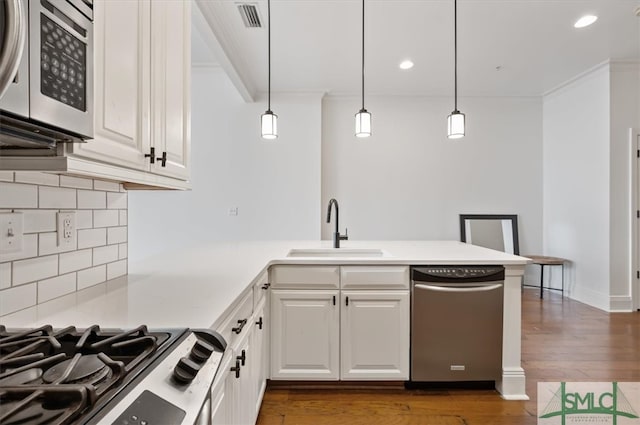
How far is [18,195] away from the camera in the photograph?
3.31ft

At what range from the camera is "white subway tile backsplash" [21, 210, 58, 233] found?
3.42 feet

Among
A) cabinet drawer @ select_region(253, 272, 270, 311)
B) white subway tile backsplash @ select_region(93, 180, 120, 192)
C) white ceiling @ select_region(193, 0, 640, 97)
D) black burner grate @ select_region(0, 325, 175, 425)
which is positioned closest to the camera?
black burner grate @ select_region(0, 325, 175, 425)

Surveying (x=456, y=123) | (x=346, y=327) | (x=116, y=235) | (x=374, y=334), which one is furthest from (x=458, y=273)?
(x=116, y=235)

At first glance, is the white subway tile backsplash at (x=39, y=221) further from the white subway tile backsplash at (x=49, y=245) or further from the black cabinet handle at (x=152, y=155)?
the black cabinet handle at (x=152, y=155)

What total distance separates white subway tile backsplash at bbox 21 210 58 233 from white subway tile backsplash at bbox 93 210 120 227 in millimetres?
235

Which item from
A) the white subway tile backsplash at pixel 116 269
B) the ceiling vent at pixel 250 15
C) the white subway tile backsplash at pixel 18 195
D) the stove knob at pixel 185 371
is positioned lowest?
the stove knob at pixel 185 371

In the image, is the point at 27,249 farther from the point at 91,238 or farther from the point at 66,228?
the point at 91,238

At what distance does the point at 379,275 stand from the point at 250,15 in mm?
2368

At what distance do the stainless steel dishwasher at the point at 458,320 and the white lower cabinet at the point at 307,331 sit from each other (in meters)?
0.50

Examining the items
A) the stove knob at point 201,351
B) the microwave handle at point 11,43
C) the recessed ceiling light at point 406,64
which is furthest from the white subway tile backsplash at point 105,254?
the recessed ceiling light at point 406,64

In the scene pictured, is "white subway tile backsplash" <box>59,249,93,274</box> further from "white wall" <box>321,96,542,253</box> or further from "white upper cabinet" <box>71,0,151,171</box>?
Result: "white wall" <box>321,96,542,253</box>

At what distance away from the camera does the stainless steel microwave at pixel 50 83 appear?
1.98 ft

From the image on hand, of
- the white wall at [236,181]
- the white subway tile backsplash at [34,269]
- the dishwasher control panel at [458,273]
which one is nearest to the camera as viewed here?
the white subway tile backsplash at [34,269]

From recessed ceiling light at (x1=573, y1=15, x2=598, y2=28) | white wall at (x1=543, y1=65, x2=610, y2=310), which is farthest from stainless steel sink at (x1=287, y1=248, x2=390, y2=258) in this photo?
white wall at (x1=543, y1=65, x2=610, y2=310)
